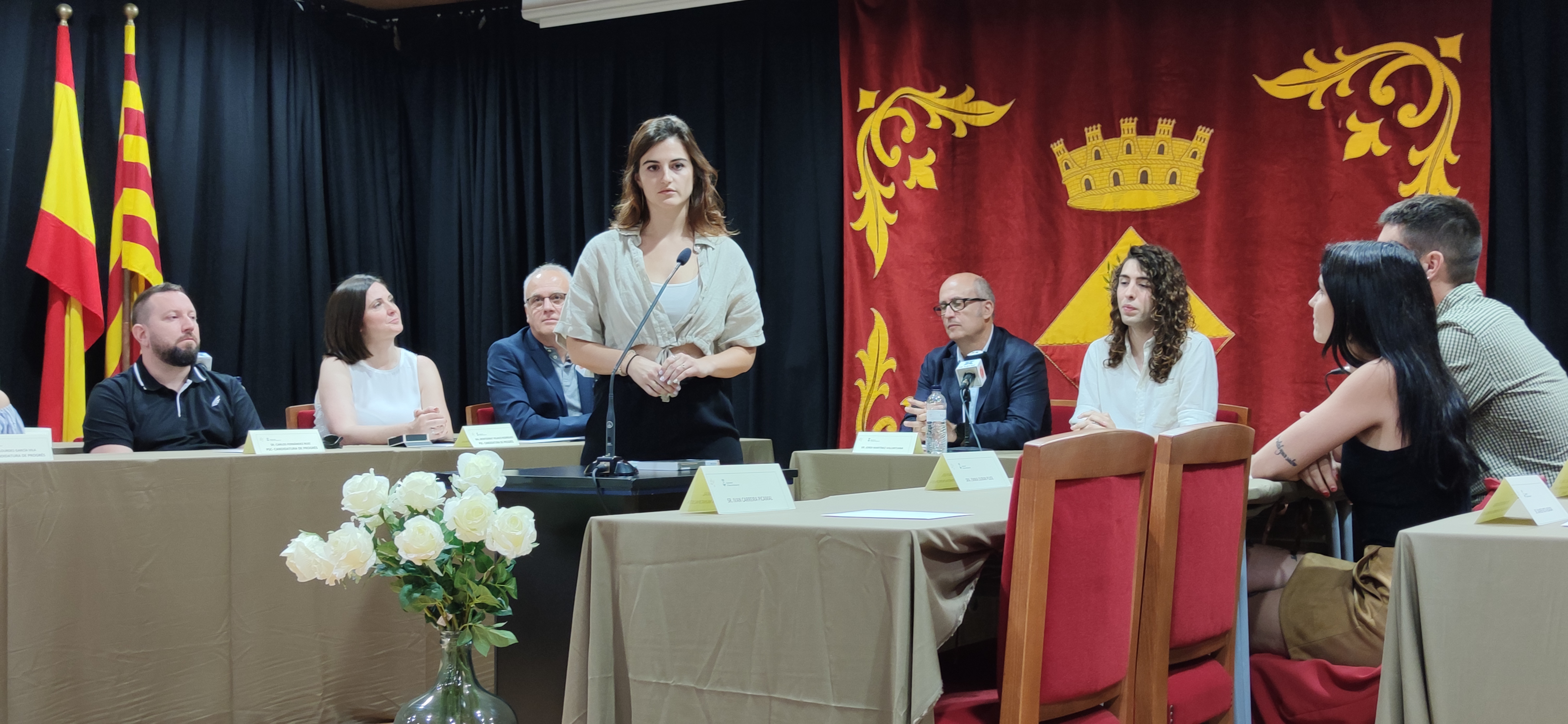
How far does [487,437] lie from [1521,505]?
2.51 m

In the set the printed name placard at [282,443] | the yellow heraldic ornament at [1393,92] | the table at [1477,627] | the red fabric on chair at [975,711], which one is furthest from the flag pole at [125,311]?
the table at [1477,627]

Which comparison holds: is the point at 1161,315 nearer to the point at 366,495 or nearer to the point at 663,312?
the point at 663,312

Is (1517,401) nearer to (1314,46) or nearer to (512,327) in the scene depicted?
(1314,46)

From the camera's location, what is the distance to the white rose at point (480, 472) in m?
1.63

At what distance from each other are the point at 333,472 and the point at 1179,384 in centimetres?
248

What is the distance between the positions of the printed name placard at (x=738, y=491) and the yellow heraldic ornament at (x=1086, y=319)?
11.0 feet

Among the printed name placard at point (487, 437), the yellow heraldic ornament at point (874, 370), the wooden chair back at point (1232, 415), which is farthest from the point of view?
the yellow heraldic ornament at point (874, 370)

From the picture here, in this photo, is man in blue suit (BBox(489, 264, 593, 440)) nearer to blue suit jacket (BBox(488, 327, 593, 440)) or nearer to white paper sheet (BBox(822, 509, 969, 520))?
blue suit jacket (BBox(488, 327, 593, 440))

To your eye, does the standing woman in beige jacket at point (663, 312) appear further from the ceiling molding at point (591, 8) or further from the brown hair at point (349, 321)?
the ceiling molding at point (591, 8)

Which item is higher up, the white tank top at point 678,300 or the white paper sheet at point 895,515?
the white tank top at point 678,300

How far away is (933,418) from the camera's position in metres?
3.39

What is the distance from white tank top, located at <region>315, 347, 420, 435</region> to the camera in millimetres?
3975

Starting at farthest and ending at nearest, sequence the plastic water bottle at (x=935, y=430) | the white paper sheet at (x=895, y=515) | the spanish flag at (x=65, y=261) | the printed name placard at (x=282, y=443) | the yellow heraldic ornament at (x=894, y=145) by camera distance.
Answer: the yellow heraldic ornament at (x=894, y=145)
the spanish flag at (x=65, y=261)
the plastic water bottle at (x=935, y=430)
the printed name placard at (x=282, y=443)
the white paper sheet at (x=895, y=515)

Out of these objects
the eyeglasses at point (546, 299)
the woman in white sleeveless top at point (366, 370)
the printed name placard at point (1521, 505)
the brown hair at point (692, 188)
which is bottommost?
the printed name placard at point (1521, 505)
